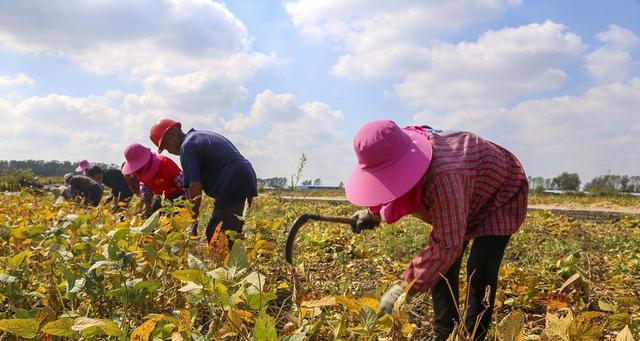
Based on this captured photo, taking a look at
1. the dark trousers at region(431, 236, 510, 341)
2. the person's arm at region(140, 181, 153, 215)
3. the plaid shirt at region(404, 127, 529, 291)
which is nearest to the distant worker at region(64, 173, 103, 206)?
the person's arm at region(140, 181, 153, 215)

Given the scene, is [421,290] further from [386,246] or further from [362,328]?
[386,246]

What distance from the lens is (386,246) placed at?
16.3 feet

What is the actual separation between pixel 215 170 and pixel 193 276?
8.58 feet

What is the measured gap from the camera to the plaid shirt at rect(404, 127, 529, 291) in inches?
66.4

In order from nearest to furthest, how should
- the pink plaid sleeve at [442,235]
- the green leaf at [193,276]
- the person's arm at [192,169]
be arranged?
the green leaf at [193,276] < the pink plaid sleeve at [442,235] < the person's arm at [192,169]

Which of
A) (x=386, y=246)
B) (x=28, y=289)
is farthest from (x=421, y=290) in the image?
(x=386, y=246)

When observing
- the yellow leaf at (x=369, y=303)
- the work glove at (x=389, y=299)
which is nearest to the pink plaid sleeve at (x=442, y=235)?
the work glove at (x=389, y=299)

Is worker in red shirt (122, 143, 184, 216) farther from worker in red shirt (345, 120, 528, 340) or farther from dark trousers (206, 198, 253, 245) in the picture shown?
worker in red shirt (345, 120, 528, 340)

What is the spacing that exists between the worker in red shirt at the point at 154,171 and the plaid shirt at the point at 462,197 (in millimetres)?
2875

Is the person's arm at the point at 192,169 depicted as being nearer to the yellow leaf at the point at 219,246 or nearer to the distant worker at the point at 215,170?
the distant worker at the point at 215,170

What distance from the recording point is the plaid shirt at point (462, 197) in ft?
5.54

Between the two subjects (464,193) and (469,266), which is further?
(469,266)

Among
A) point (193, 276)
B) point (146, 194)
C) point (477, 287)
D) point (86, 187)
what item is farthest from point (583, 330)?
point (86, 187)

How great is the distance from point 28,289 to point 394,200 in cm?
142
